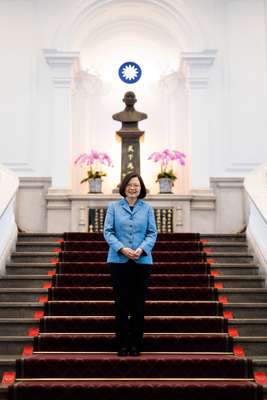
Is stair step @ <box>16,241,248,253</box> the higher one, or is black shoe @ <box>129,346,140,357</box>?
stair step @ <box>16,241,248,253</box>

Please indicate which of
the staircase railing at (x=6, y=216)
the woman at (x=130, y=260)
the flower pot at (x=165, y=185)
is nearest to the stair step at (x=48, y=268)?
the staircase railing at (x=6, y=216)

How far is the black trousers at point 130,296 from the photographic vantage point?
15.4 feet

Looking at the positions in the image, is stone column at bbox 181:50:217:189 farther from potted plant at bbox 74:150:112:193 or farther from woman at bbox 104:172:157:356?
woman at bbox 104:172:157:356

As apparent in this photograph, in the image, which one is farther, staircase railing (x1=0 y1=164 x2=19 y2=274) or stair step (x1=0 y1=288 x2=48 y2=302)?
staircase railing (x1=0 y1=164 x2=19 y2=274)

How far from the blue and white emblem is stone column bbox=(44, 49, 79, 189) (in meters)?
1.43

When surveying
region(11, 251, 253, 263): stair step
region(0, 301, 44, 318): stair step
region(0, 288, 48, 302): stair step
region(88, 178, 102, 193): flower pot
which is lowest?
region(0, 301, 44, 318): stair step

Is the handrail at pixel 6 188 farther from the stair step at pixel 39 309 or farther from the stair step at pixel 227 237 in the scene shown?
the stair step at pixel 227 237

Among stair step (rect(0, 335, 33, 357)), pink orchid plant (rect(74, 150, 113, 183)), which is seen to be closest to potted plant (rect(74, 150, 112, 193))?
pink orchid plant (rect(74, 150, 113, 183))

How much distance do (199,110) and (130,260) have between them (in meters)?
6.72

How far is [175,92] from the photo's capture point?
11914 mm

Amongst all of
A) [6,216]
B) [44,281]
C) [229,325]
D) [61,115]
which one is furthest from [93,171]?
[229,325]

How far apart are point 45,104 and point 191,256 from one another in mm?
5015

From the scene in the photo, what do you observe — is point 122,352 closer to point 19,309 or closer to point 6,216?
point 19,309

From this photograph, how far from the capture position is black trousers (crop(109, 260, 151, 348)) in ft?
15.4
